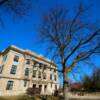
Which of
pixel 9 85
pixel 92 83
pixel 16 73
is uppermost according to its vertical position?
pixel 16 73

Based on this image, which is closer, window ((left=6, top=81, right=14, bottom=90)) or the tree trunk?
the tree trunk

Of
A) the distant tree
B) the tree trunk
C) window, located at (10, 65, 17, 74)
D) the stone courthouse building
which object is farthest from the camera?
the distant tree

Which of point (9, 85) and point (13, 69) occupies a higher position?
point (13, 69)

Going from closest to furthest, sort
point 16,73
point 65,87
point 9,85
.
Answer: point 65,87
point 9,85
point 16,73

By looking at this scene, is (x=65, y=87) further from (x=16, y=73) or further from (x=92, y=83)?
(x=92, y=83)

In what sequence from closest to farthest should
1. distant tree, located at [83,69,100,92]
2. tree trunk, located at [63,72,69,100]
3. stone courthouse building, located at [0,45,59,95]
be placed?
tree trunk, located at [63,72,69,100] < stone courthouse building, located at [0,45,59,95] < distant tree, located at [83,69,100,92]

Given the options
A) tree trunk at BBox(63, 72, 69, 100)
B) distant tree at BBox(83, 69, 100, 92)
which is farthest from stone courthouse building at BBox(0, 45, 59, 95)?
distant tree at BBox(83, 69, 100, 92)

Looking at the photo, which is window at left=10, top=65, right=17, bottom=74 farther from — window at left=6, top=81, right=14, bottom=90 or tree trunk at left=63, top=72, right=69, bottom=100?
tree trunk at left=63, top=72, right=69, bottom=100

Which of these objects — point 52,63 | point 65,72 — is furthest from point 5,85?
point 65,72

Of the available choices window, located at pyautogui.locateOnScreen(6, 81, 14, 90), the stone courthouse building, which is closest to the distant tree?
the stone courthouse building

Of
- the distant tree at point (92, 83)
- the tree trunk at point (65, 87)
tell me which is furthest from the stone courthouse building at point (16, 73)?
the distant tree at point (92, 83)

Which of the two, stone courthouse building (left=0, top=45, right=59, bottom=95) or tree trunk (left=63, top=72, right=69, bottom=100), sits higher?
stone courthouse building (left=0, top=45, right=59, bottom=95)

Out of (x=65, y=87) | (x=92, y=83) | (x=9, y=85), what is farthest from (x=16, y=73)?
(x=92, y=83)

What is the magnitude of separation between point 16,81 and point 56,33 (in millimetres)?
22366
